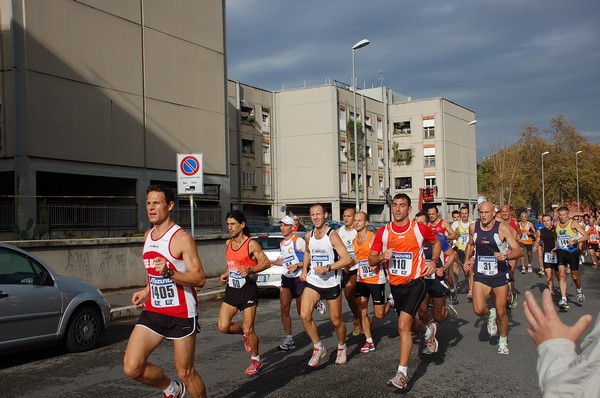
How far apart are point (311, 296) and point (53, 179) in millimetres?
23404

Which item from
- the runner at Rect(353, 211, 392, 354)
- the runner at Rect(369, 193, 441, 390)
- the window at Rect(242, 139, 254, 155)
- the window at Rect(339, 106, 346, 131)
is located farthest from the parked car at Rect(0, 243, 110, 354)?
the window at Rect(339, 106, 346, 131)

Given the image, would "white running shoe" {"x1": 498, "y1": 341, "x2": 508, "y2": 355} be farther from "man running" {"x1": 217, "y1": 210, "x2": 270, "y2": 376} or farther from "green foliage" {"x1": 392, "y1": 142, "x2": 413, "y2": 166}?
"green foliage" {"x1": 392, "y1": 142, "x2": 413, "y2": 166}

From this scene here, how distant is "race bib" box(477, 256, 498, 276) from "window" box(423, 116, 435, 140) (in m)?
55.9

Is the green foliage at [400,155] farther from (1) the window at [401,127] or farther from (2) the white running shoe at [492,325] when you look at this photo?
(2) the white running shoe at [492,325]

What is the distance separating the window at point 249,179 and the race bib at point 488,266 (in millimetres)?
42081

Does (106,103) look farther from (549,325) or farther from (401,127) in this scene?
(401,127)

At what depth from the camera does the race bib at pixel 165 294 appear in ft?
16.8

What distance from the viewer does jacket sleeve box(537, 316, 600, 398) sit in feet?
5.42

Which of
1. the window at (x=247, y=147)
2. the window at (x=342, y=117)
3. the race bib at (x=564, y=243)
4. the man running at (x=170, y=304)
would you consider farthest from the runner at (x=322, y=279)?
the window at (x=342, y=117)

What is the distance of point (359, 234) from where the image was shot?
10.0 metres

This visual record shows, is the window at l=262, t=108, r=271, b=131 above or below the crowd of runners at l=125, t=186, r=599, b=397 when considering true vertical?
above

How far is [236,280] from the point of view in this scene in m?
7.54

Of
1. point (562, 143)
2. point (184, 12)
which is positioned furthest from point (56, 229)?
point (562, 143)

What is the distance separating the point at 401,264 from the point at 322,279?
1.15 meters
